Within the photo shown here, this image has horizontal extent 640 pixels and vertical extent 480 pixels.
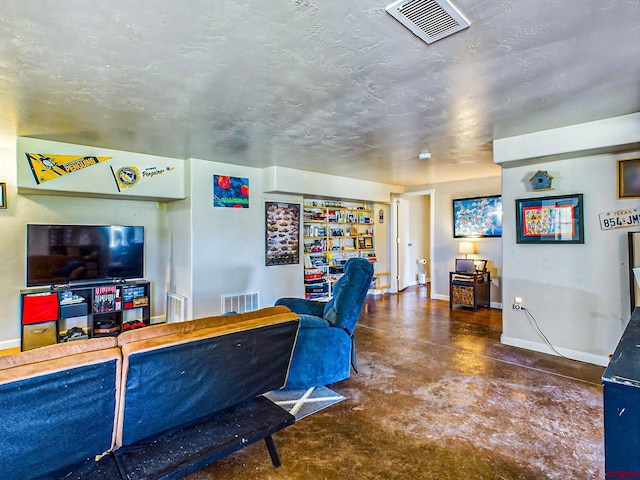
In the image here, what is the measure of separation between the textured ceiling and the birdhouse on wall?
611mm

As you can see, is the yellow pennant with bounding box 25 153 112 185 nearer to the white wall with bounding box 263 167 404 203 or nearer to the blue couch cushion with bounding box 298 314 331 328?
the white wall with bounding box 263 167 404 203

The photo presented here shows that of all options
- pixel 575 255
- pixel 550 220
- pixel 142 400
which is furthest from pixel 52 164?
pixel 575 255

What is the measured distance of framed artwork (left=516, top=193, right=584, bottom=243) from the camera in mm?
3574

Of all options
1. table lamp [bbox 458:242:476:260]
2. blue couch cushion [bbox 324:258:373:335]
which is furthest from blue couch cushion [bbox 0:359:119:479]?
table lamp [bbox 458:242:476:260]

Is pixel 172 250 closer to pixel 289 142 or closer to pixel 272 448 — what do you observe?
pixel 289 142

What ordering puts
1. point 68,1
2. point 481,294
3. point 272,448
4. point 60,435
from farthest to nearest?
point 481,294, point 272,448, point 68,1, point 60,435

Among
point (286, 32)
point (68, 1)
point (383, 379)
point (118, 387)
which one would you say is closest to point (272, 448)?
point (118, 387)

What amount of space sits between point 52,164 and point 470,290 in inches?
237

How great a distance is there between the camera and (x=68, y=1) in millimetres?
1508

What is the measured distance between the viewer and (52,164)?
369 cm

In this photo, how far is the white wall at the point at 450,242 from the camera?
20.2 ft

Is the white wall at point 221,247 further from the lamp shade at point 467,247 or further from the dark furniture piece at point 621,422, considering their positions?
the dark furniture piece at point 621,422

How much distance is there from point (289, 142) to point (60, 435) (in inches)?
124

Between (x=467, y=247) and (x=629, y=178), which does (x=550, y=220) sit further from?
(x=467, y=247)
